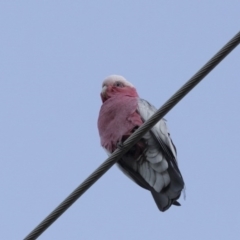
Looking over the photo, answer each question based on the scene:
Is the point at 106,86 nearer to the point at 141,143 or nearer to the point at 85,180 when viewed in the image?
the point at 141,143

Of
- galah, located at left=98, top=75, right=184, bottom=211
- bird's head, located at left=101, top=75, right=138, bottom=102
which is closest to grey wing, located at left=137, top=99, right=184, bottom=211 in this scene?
galah, located at left=98, top=75, right=184, bottom=211

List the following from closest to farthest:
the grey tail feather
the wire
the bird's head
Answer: the wire
the grey tail feather
the bird's head

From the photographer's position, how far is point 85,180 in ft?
13.6

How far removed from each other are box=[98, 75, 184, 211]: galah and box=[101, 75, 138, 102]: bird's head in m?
0.42

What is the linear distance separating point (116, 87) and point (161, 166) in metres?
1.24

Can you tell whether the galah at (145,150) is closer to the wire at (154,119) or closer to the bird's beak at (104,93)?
the bird's beak at (104,93)

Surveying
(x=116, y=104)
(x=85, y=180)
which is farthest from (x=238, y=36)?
(x=116, y=104)

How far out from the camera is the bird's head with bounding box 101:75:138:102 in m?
6.97

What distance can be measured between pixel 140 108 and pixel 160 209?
3.32ft

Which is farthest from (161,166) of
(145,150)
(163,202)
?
(163,202)

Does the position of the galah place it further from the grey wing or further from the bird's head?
the bird's head

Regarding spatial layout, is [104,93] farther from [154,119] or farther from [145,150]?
[154,119]

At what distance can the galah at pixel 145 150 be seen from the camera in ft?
19.7

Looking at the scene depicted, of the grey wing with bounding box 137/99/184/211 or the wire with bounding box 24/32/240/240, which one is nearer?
the wire with bounding box 24/32/240/240
